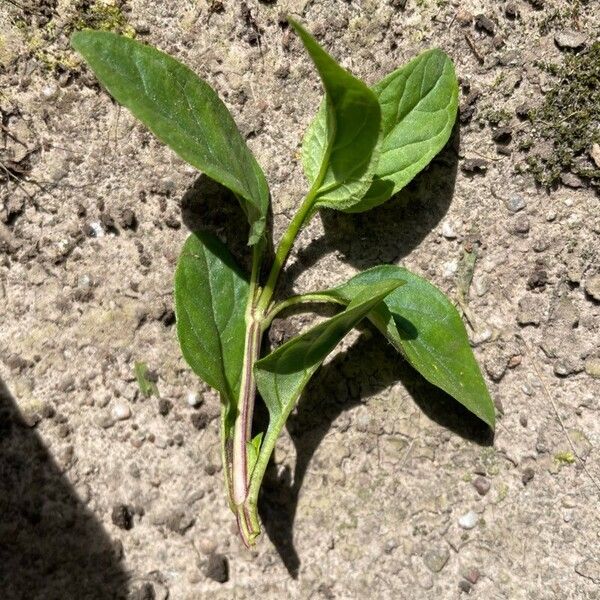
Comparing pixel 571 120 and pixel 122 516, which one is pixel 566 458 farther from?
pixel 122 516

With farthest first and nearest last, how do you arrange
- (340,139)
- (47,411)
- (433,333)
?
(47,411)
(433,333)
(340,139)

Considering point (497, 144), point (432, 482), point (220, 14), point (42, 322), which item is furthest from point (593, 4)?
point (42, 322)

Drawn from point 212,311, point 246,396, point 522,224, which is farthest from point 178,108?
point 522,224

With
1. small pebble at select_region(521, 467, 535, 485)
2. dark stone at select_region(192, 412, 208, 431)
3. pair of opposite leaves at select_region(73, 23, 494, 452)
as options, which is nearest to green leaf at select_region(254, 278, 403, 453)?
pair of opposite leaves at select_region(73, 23, 494, 452)

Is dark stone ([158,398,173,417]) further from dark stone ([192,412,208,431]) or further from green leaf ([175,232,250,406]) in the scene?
green leaf ([175,232,250,406])

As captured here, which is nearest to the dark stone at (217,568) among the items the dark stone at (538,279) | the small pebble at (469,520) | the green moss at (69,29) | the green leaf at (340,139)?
the small pebble at (469,520)

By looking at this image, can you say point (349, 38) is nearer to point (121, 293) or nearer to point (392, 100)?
point (392, 100)
